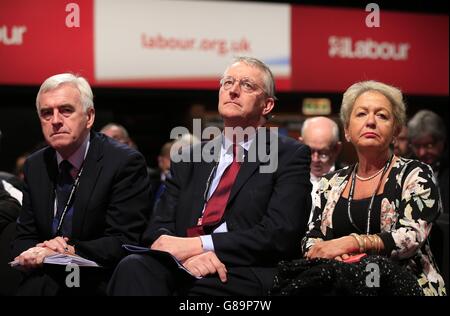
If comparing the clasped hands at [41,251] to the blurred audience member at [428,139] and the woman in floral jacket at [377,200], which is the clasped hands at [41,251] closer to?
the woman in floral jacket at [377,200]

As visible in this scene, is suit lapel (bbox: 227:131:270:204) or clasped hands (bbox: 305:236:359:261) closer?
clasped hands (bbox: 305:236:359:261)

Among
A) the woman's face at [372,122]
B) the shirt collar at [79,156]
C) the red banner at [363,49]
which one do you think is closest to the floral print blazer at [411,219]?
the woman's face at [372,122]

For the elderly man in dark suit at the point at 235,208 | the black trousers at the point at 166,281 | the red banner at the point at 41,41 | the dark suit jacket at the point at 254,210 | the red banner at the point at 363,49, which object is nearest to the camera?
the black trousers at the point at 166,281

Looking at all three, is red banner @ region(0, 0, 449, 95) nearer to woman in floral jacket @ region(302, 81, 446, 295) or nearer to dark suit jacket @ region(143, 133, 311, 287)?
dark suit jacket @ region(143, 133, 311, 287)

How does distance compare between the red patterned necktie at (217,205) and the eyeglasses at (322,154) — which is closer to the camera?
the red patterned necktie at (217,205)

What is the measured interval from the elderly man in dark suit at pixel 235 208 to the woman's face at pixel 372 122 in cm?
26

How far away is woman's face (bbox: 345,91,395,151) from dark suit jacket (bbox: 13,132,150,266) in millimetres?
1034

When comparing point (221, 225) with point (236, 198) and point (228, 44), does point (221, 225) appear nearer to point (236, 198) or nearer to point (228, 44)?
point (236, 198)

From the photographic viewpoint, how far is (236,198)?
120 inches

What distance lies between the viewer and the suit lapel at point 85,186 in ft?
10.4

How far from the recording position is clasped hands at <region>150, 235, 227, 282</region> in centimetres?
280

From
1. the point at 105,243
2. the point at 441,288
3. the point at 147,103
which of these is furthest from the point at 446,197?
the point at 147,103

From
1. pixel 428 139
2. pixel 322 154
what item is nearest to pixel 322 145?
pixel 322 154

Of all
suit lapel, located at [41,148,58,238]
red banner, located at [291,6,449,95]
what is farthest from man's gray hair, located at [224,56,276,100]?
red banner, located at [291,6,449,95]
